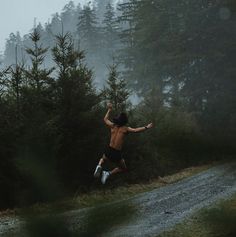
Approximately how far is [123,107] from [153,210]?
8648mm

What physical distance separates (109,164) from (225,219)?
706 inches

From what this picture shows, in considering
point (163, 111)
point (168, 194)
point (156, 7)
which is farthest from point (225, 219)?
point (156, 7)

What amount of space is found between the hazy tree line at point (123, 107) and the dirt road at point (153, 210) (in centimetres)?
13

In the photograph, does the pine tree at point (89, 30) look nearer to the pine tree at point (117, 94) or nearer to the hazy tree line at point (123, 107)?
the hazy tree line at point (123, 107)

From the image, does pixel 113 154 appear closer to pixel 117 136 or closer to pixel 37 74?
pixel 117 136

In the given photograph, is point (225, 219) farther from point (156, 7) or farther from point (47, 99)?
point (156, 7)

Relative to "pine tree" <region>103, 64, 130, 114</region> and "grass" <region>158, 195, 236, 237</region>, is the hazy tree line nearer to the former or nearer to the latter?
"pine tree" <region>103, 64, 130, 114</region>

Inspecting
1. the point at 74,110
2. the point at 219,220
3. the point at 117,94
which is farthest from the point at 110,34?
the point at 219,220

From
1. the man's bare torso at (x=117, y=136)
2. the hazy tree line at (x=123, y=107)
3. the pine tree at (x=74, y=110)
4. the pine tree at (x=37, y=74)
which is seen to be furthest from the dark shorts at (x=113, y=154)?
the pine tree at (x=37, y=74)

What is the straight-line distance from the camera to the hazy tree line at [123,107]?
2.40 metres

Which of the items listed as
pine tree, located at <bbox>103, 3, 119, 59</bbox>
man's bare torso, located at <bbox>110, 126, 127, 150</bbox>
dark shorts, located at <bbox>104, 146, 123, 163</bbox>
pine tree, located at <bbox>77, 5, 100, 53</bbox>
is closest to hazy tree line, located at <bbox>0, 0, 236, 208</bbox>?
dark shorts, located at <bbox>104, 146, 123, 163</bbox>

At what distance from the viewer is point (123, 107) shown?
21.6 m

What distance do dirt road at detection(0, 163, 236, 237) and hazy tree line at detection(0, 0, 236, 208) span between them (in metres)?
0.13

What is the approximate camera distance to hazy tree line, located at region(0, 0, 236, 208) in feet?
7.87
